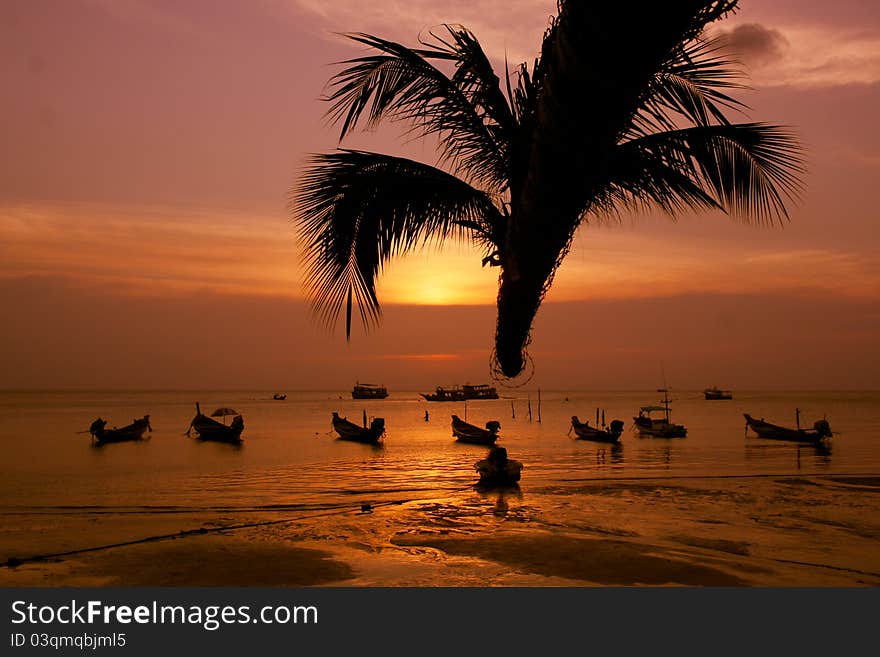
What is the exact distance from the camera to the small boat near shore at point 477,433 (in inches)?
1655

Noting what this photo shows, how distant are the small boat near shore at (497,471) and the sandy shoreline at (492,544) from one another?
0.53 metres

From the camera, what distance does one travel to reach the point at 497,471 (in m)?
19.4

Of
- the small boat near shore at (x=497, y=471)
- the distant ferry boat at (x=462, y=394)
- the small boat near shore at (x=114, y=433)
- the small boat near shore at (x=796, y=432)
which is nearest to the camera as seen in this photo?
the small boat near shore at (x=497, y=471)

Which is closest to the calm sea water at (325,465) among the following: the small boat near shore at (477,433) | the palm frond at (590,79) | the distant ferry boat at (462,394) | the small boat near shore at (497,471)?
the small boat near shore at (477,433)

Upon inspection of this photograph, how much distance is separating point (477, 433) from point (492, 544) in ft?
107

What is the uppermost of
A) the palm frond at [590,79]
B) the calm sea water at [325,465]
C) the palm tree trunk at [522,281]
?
the palm frond at [590,79]

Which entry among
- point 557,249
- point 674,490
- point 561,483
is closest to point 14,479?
point 561,483

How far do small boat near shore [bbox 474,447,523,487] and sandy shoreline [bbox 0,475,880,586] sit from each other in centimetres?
53

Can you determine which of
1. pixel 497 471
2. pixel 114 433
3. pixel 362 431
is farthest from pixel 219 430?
pixel 497 471

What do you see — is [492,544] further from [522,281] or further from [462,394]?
[462,394]

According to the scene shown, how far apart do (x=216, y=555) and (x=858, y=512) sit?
47.9 ft

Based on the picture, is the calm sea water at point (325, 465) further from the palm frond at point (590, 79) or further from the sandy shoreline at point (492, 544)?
the palm frond at point (590, 79)

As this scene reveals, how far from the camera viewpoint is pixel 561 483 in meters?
23.8

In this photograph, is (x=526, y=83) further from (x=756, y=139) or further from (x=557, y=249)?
(x=557, y=249)
